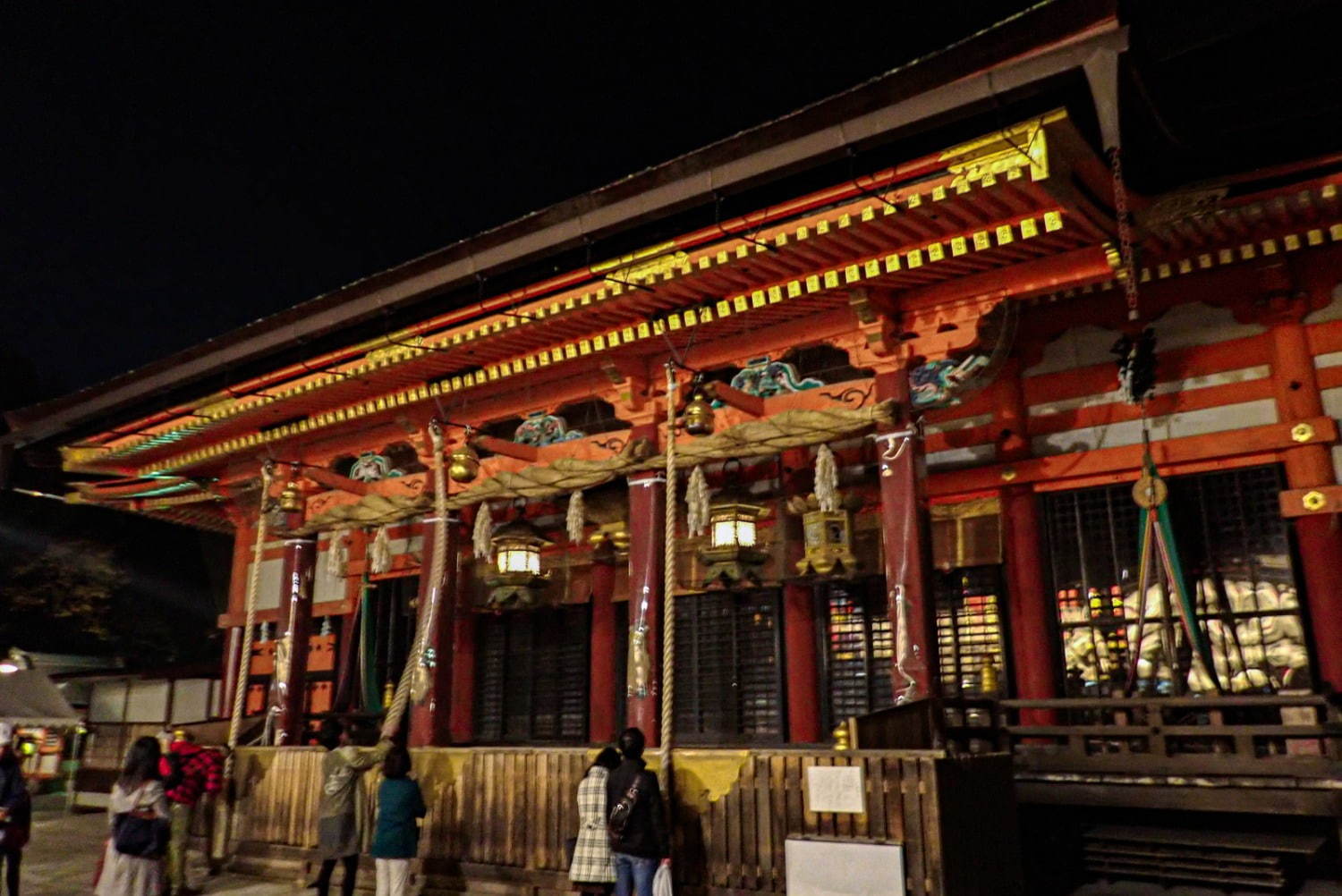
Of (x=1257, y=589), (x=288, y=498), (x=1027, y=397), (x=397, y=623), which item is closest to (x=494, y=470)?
(x=288, y=498)

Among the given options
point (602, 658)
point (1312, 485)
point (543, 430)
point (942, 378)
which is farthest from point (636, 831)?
point (1312, 485)

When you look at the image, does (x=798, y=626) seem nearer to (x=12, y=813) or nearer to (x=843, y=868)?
(x=843, y=868)

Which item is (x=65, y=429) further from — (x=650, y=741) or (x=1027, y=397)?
(x=1027, y=397)

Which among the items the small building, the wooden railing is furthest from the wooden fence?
the wooden railing

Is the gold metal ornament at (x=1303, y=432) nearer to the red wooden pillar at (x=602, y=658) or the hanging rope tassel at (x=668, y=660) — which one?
the hanging rope tassel at (x=668, y=660)

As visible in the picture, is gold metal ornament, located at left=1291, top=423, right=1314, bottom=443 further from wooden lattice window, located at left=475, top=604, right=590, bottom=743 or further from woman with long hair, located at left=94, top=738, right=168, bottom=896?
woman with long hair, located at left=94, top=738, right=168, bottom=896

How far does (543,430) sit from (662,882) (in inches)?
232

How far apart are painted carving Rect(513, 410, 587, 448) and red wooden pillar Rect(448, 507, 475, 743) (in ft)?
9.50

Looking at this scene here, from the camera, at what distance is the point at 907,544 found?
8547mm

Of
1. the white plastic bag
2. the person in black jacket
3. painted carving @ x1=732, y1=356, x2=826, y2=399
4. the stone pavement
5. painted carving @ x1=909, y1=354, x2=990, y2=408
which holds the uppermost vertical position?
painted carving @ x1=732, y1=356, x2=826, y2=399

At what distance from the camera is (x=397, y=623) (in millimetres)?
15484

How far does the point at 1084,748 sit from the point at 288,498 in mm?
10078

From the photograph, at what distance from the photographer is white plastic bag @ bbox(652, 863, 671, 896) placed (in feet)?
23.1

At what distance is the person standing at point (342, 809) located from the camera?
8516 millimetres
